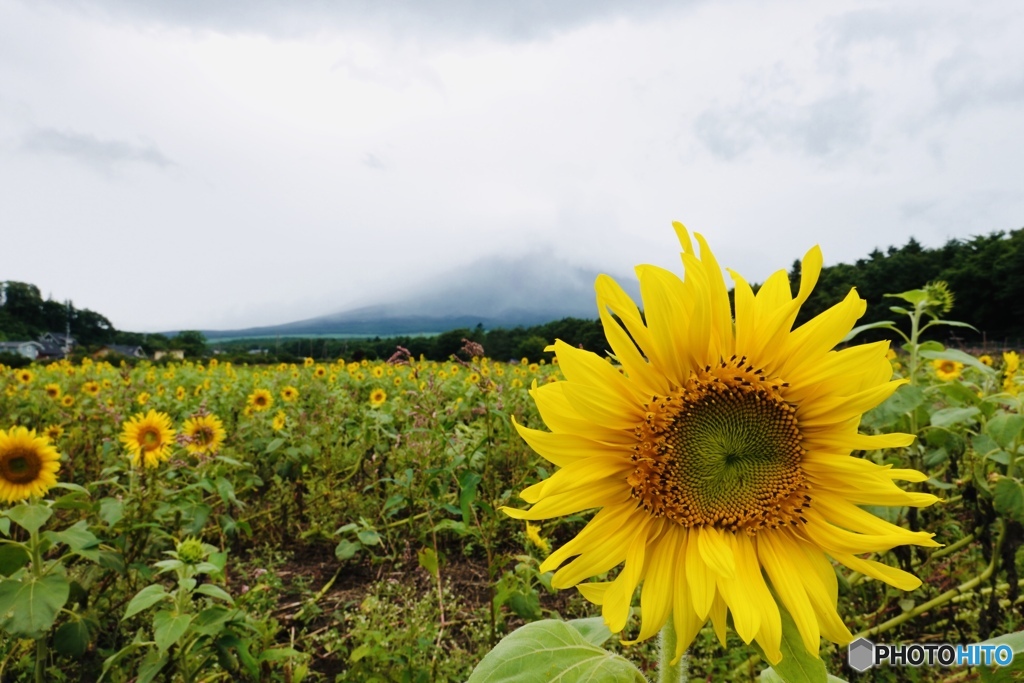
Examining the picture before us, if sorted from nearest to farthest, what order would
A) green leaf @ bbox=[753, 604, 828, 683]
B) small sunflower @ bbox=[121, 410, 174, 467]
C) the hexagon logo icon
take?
green leaf @ bbox=[753, 604, 828, 683] → the hexagon logo icon → small sunflower @ bbox=[121, 410, 174, 467]

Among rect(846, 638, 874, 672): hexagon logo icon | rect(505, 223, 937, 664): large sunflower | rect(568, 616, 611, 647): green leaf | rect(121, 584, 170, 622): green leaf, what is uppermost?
rect(505, 223, 937, 664): large sunflower

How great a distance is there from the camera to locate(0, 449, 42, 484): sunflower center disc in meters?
2.66

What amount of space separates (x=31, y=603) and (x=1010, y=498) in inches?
132

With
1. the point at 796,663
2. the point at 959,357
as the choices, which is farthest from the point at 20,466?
the point at 959,357

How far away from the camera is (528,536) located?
7.08ft

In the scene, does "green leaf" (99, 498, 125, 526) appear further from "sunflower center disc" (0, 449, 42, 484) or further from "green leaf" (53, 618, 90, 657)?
"sunflower center disc" (0, 449, 42, 484)

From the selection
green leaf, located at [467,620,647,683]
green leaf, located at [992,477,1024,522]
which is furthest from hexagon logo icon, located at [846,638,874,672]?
green leaf, located at [467,620,647,683]

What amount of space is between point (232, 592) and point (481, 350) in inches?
76.0

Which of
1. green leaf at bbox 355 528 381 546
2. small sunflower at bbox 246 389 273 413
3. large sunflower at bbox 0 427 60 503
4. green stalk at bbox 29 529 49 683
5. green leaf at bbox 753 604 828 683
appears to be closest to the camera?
green leaf at bbox 753 604 828 683

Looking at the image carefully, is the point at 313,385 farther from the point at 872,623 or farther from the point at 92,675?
the point at 872,623

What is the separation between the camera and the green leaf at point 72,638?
215cm

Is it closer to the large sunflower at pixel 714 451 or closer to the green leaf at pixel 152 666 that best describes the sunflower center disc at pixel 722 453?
the large sunflower at pixel 714 451

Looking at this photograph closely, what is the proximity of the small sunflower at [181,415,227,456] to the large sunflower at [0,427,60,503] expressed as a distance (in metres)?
0.58

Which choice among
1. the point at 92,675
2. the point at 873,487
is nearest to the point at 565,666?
the point at 873,487
